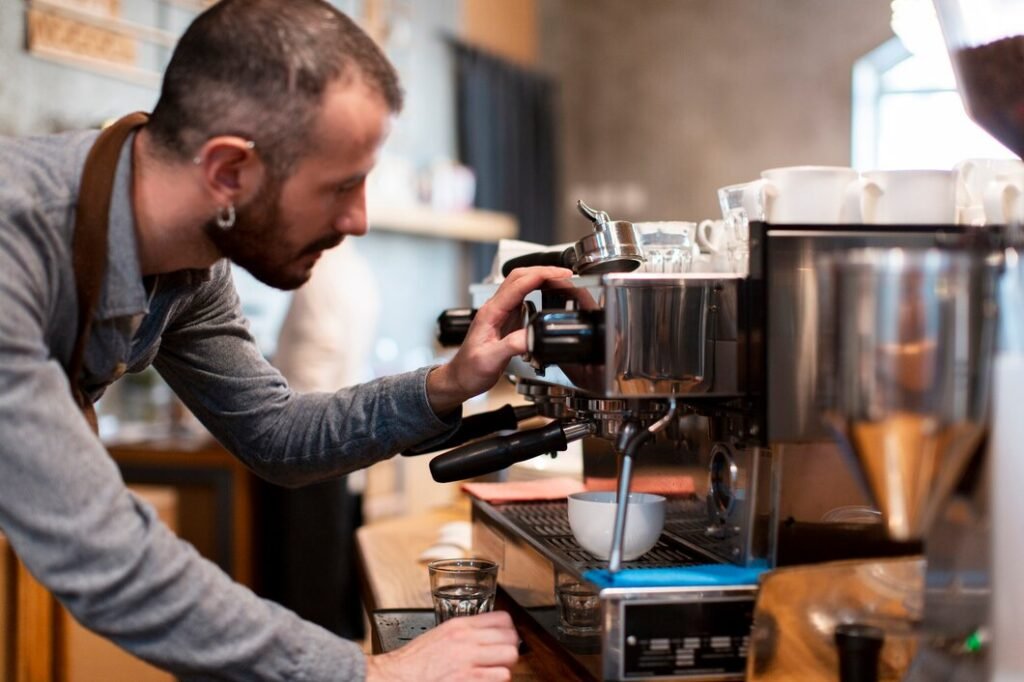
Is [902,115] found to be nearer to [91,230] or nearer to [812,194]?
[812,194]

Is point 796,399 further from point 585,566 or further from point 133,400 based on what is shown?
point 133,400

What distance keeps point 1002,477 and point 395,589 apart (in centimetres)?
93

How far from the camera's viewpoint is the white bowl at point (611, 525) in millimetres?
1124

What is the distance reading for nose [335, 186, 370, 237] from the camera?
111 cm

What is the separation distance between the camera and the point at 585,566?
112 cm

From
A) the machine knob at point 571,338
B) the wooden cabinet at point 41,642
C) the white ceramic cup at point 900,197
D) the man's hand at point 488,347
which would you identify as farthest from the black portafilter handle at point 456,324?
the wooden cabinet at point 41,642

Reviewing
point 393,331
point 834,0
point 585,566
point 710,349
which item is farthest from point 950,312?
point 834,0

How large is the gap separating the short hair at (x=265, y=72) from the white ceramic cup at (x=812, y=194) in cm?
41

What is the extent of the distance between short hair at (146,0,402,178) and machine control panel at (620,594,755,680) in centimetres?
53

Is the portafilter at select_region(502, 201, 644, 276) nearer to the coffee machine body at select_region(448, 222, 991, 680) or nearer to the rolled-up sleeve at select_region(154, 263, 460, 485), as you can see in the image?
the coffee machine body at select_region(448, 222, 991, 680)

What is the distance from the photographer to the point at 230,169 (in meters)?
1.06

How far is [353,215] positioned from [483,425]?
1.32ft

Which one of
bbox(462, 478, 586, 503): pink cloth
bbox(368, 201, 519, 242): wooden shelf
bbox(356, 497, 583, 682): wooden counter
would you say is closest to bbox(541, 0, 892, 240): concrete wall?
bbox(368, 201, 519, 242): wooden shelf

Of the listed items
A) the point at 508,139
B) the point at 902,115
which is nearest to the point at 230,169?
the point at 902,115
